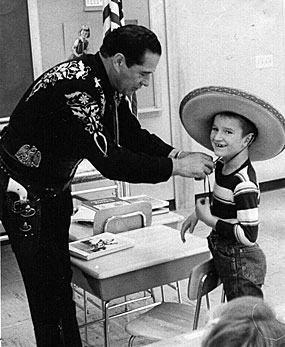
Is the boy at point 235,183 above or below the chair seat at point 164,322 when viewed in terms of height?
above

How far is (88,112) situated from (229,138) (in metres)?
0.48

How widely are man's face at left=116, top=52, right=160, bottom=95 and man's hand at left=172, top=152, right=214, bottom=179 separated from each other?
0.30 metres

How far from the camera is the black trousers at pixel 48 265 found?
2.45 meters

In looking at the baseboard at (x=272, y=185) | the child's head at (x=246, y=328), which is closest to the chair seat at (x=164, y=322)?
the child's head at (x=246, y=328)

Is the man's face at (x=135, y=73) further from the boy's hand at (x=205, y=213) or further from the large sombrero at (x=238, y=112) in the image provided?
the boy's hand at (x=205, y=213)

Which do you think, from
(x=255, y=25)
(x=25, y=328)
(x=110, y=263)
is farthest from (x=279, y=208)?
(x=110, y=263)

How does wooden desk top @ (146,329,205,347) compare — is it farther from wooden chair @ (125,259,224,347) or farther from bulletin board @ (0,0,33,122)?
bulletin board @ (0,0,33,122)

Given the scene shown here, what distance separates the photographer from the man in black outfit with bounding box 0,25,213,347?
2289 mm

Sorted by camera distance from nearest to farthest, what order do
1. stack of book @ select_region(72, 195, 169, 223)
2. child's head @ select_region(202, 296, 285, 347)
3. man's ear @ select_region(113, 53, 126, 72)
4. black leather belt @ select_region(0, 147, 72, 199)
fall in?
child's head @ select_region(202, 296, 285, 347) → man's ear @ select_region(113, 53, 126, 72) → black leather belt @ select_region(0, 147, 72, 199) → stack of book @ select_region(72, 195, 169, 223)

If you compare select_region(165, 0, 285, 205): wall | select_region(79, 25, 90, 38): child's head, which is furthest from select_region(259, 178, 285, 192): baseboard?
select_region(79, 25, 90, 38): child's head

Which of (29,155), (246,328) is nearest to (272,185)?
(29,155)

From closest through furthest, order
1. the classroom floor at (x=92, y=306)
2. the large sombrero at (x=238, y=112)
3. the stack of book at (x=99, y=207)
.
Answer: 1. the large sombrero at (x=238, y=112)
2. the stack of book at (x=99, y=207)
3. the classroom floor at (x=92, y=306)

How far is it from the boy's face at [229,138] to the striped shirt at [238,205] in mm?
76

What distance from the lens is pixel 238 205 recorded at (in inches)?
89.8
